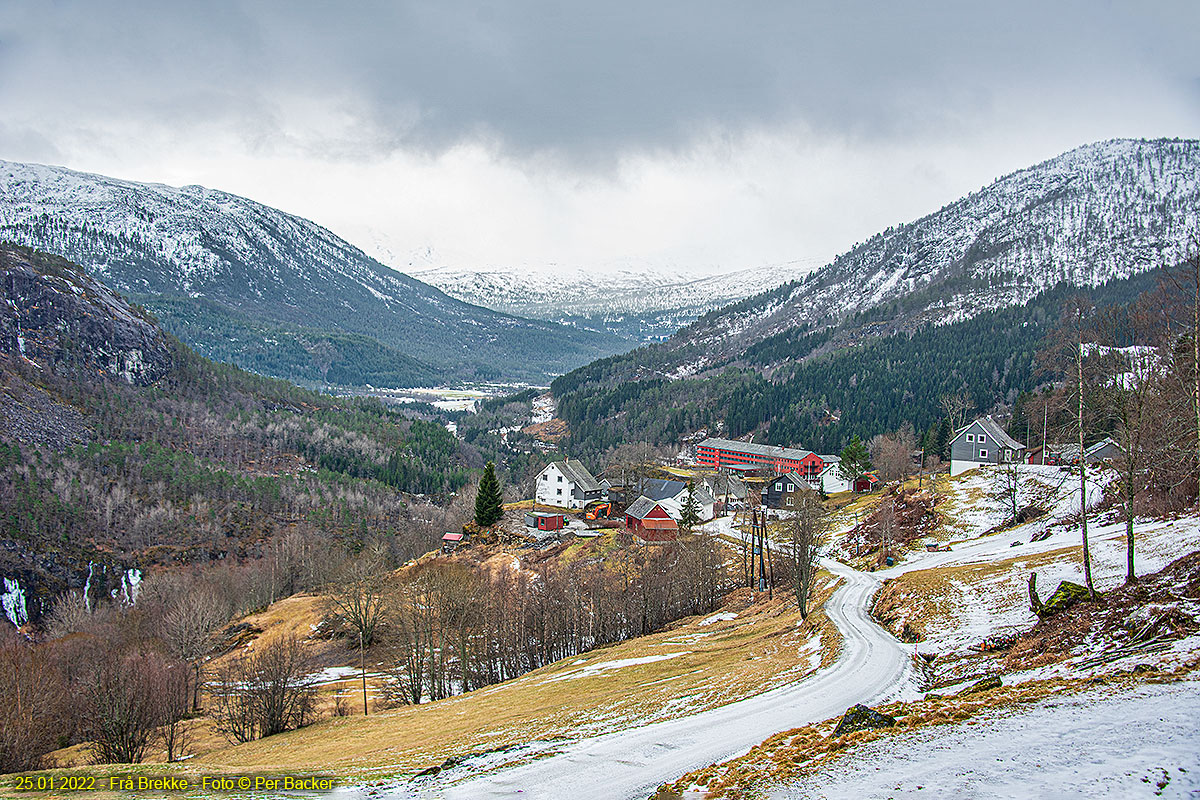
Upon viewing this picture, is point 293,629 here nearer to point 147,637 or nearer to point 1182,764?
point 147,637

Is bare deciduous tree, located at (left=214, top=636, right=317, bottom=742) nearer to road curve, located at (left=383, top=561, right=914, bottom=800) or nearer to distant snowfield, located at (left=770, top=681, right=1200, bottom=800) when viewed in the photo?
road curve, located at (left=383, top=561, right=914, bottom=800)

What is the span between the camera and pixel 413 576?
8594cm

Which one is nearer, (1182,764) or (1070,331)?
(1182,764)

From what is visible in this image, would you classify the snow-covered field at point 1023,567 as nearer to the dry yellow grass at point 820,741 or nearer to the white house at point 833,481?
the dry yellow grass at point 820,741

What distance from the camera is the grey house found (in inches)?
3661

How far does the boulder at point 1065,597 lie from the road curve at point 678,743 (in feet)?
20.3

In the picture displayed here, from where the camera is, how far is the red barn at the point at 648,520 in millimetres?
93438

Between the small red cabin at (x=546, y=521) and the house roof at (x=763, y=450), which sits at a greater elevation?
the house roof at (x=763, y=450)

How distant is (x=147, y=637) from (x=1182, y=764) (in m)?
91.5

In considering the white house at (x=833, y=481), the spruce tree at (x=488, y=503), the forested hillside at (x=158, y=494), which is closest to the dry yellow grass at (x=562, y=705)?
the spruce tree at (x=488, y=503)

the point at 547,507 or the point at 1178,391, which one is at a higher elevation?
the point at 1178,391

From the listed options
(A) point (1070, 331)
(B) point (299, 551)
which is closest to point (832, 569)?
(A) point (1070, 331)

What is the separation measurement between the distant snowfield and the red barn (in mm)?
77076

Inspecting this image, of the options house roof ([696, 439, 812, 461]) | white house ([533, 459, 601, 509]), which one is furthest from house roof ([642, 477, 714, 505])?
house roof ([696, 439, 812, 461])
